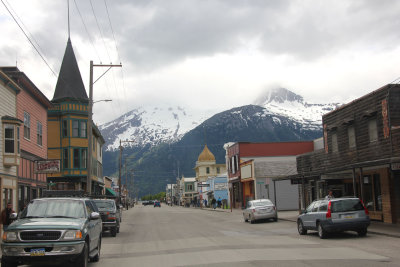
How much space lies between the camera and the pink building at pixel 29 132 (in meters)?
26.0

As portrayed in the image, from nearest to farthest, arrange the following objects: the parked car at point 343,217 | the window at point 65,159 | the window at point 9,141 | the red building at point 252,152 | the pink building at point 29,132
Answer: the parked car at point 343,217 < the window at point 9,141 < the pink building at point 29,132 < the window at point 65,159 < the red building at point 252,152

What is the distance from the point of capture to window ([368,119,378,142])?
23875 mm

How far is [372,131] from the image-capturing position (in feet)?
79.3

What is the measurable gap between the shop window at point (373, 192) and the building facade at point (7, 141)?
1827 centimetres

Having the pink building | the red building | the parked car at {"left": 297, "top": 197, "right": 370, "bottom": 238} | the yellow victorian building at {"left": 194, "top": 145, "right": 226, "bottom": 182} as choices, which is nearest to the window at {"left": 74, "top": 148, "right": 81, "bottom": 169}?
the pink building

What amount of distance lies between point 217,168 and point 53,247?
348 feet

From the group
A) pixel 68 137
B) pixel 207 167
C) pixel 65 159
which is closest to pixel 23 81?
pixel 68 137

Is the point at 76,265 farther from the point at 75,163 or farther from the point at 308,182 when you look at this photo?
the point at 75,163

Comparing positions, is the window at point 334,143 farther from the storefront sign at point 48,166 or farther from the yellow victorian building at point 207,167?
the yellow victorian building at point 207,167

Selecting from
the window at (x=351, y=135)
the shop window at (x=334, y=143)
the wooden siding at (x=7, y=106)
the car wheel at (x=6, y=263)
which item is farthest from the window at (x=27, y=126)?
the window at (x=351, y=135)

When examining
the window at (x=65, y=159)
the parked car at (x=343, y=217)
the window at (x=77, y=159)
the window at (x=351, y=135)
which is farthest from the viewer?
the window at (x=77, y=159)

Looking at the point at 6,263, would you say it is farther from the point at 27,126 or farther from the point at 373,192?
the point at 373,192

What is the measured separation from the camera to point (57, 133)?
4553 centimetres

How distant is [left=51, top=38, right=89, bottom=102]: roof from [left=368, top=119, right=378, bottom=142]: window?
2929 cm
